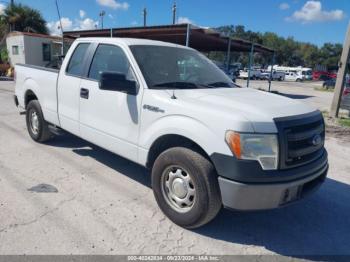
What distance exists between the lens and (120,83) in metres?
3.51

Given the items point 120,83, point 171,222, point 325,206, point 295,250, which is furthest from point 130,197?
point 325,206

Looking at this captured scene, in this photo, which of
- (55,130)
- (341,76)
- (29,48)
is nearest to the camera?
(55,130)

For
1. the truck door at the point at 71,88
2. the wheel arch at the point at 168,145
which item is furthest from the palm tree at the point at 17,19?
the wheel arch at the point at 168,145

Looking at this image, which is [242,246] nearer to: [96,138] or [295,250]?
[295,250]

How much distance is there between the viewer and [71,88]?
15.3 ft

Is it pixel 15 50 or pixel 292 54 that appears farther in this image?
pixel 292 54

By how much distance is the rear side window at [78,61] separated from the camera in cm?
463

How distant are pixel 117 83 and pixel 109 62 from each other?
2.78ft

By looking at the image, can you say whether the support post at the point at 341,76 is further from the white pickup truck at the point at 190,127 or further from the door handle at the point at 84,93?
the door handle at the point at 84,93

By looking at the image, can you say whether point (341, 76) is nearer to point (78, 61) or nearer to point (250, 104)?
point (250, 104)

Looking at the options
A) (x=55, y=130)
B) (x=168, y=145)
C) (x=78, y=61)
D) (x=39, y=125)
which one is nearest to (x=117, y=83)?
(x=168, y=145)

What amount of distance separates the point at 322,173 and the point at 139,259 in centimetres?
210

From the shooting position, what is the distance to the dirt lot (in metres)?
3.01

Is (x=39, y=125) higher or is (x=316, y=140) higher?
(x=316, y=140)
